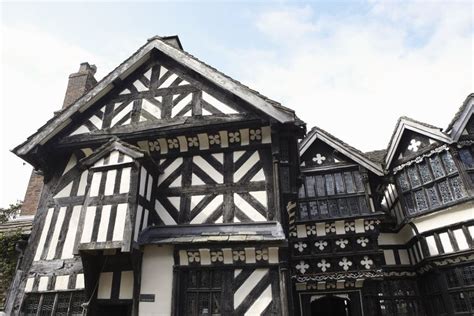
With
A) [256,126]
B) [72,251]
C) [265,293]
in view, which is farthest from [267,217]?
[72,251]

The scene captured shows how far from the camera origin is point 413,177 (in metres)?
11.2

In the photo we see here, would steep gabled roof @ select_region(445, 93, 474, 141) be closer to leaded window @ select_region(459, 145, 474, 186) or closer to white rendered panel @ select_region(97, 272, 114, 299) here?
leaded window @ select_region(459, 145, 474, 186)

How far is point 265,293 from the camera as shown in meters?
6.14

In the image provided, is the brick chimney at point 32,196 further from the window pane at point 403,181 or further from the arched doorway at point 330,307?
the window pane at point 403,181

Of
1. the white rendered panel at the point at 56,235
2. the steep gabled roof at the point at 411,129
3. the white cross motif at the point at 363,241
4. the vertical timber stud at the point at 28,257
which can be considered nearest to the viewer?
the vertical timber stud at the point at 28,257

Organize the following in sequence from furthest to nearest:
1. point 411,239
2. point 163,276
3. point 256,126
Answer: point 411,239 → point 256,126 → point 163,276

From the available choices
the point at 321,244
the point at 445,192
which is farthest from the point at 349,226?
the point at 445,192

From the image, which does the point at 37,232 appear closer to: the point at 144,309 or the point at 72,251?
the point at 72,251

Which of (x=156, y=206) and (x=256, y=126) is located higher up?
(x=256, y=126)

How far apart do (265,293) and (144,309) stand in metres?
2.42

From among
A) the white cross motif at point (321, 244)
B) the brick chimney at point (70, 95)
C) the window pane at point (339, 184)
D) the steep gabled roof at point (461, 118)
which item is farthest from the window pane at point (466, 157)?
the brick chimney at point (70, 95)

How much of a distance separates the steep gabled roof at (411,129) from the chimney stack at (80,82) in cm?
1170

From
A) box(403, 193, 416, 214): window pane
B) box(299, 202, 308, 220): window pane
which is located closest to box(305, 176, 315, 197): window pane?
box(299, 202, 308, 220): window pane

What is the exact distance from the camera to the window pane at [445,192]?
1009 centimetres
